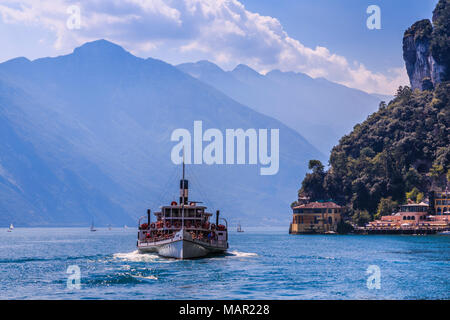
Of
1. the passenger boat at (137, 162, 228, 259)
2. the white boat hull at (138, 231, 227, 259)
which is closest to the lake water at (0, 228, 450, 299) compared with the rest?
the white boat hull at (138, 231, 227, 259)

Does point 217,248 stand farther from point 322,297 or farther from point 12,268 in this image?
point 322,297

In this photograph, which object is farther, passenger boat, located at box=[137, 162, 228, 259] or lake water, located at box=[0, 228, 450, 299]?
passenger boat, located at box=[137, 162, 228, 259]

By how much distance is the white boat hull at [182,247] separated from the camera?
8650 cm

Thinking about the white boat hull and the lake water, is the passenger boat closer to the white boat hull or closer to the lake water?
the white boat hull

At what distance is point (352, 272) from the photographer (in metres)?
75.8

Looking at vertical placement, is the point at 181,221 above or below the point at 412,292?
above

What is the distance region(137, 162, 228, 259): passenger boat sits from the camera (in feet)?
286

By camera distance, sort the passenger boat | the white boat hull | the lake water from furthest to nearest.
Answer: the passenger boat → the white boat hull → the lake water

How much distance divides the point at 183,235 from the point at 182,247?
1.55 meters

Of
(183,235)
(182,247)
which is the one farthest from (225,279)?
(182,247)

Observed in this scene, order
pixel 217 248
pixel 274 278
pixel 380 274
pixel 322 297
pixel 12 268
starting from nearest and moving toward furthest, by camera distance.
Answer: pixel 322 297 → pixel 274 278 → pixel 380 274 → pixel 12 268 → pixel 217 248

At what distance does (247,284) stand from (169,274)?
10.7 meters
